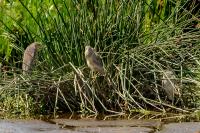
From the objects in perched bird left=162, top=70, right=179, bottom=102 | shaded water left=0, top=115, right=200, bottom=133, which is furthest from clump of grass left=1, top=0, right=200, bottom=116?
shaded water left=0, top=115, right=200, bottom=133

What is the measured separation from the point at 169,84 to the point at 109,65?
615 millimetres

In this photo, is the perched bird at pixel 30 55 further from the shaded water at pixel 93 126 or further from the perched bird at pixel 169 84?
the perched bird at pixel 169 84

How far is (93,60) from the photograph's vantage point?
19.7 feet

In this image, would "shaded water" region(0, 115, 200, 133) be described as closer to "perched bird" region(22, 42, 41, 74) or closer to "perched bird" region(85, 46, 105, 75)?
"perched bird" region(85, 46, 105, 75)

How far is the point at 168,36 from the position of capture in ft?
22.4

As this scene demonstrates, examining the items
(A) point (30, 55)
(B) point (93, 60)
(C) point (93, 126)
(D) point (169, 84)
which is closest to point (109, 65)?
(B) point (93, 60)

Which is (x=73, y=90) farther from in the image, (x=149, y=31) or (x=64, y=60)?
(x=149, y=31)

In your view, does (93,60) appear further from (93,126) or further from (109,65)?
(93,126)

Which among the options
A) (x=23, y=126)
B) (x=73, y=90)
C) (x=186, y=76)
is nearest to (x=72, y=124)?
(x=23, y=126)

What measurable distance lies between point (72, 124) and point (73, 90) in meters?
0.81

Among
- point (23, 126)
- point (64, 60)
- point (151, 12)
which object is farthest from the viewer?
point (151, 12)

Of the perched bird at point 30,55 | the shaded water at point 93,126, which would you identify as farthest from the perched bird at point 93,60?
the perched bird at point 30,55

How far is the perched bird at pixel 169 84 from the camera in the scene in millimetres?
6046

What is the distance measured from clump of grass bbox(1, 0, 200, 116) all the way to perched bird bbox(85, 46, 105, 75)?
0.50 ft
